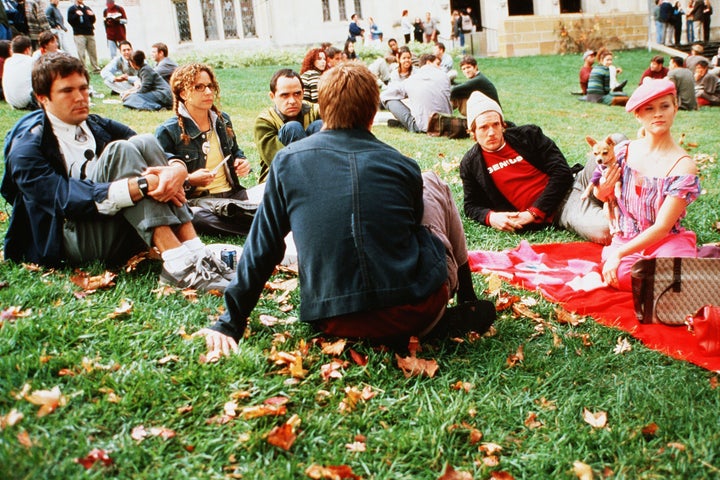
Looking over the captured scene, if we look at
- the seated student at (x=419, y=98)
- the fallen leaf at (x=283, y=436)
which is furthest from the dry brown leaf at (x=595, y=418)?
the seated student at (x=419, y=98)

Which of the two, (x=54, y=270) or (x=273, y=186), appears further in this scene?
(x=54, y=270)

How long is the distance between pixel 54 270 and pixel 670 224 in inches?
151

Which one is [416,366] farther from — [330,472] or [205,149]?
[205,149]

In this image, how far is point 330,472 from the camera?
2367 millimetres

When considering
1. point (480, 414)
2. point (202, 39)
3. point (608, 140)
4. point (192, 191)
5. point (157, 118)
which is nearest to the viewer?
point (480, 414)

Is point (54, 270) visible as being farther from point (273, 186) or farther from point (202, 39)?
point (202, 39)

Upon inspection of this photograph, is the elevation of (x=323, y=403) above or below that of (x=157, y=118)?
below

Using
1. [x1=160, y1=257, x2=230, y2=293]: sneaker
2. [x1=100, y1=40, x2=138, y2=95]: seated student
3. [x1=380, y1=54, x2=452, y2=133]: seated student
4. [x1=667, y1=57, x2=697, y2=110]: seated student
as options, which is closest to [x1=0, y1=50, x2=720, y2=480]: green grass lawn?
[x1=160, y1=257, x2=230, y2=293]: sneaker

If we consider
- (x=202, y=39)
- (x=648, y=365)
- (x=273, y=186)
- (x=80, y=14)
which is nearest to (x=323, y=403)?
(x=273, y=186)

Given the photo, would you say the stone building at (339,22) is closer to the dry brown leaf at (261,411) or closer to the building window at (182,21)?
the building window at (182,21)

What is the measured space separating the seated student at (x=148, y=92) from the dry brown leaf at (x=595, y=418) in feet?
37.0

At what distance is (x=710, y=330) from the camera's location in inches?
133

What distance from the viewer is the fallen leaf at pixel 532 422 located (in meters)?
2.77

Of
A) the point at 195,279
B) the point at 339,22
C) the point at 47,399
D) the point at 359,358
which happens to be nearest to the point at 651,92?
the point at 359,358
